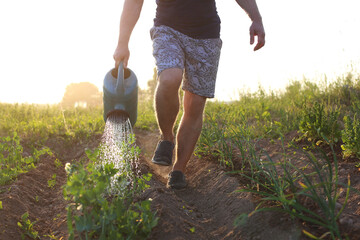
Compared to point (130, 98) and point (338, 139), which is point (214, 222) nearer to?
point (130, 98)

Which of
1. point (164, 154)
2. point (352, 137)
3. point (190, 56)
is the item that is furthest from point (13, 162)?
point (352, 137)

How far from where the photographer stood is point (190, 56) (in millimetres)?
2855

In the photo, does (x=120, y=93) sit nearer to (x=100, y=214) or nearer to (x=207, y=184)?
(x=207, y=184)

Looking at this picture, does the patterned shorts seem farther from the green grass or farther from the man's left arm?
the green grass

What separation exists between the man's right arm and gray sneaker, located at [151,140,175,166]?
672 millimetres

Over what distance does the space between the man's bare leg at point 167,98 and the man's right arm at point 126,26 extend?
0.31m

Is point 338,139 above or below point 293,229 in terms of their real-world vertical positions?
above

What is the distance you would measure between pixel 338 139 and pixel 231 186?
1335 mm

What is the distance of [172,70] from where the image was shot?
8.64ft

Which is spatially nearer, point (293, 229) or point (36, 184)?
point (293, 229)

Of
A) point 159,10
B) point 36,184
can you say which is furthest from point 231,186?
point 36,184

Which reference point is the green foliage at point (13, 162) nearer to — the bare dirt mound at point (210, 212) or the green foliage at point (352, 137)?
the bare dirt mound at point (210, 212)

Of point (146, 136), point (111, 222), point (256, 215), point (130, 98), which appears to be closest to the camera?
point (111, 222)

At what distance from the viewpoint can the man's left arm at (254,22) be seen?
2916mm
